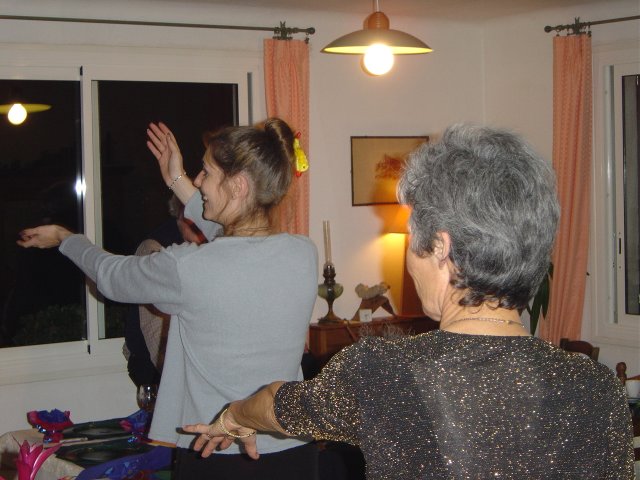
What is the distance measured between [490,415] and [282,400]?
359mm

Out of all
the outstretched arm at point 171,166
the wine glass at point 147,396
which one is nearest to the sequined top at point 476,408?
the outstretched arm at point 171,166

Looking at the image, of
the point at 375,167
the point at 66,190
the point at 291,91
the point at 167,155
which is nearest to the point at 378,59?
the point at 291,91

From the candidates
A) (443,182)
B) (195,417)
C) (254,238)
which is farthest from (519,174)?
(195,417)

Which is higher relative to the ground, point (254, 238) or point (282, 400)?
point (254, 238)

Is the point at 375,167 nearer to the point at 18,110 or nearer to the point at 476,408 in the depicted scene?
the point at 18,110

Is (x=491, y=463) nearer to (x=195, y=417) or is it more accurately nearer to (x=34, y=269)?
(x=195, y=417)

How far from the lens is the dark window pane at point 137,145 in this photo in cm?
497

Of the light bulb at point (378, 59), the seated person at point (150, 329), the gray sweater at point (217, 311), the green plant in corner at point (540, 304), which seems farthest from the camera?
the green plant in corner at point (540, 304)

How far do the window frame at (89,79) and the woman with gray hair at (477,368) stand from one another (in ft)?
12.6

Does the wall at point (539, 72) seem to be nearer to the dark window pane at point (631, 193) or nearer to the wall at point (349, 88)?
the wall at point (349, 88)

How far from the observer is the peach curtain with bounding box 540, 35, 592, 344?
5.26 m

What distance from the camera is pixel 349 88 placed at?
561cm

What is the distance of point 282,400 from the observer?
4.40ft

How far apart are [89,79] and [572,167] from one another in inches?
120
